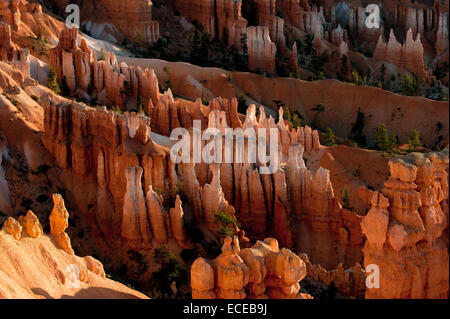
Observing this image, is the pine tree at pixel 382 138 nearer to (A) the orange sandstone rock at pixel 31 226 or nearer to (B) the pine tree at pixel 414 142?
(B) the pine tree at pixel 414 142

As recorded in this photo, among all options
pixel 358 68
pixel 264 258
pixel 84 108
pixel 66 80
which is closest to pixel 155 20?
pixel 358 68

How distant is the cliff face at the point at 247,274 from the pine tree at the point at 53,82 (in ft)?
96.5

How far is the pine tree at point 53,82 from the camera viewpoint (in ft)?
183

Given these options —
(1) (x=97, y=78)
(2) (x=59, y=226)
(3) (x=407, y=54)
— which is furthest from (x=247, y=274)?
(3) (x=407, y=54)

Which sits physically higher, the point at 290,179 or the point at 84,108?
the point at 84,108

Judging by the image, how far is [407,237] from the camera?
26828 millimetres

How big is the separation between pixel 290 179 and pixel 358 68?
46830 mm

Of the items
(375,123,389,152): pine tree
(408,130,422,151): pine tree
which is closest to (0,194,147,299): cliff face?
(375,123,389,152): pine tree

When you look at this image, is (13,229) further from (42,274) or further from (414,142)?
(414,142)

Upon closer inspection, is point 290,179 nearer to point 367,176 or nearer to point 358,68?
point 367,176

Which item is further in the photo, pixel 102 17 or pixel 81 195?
pixel 102 17

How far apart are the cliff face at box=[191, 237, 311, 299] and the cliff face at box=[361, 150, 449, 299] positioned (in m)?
2.81

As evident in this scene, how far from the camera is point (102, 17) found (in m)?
85.4
